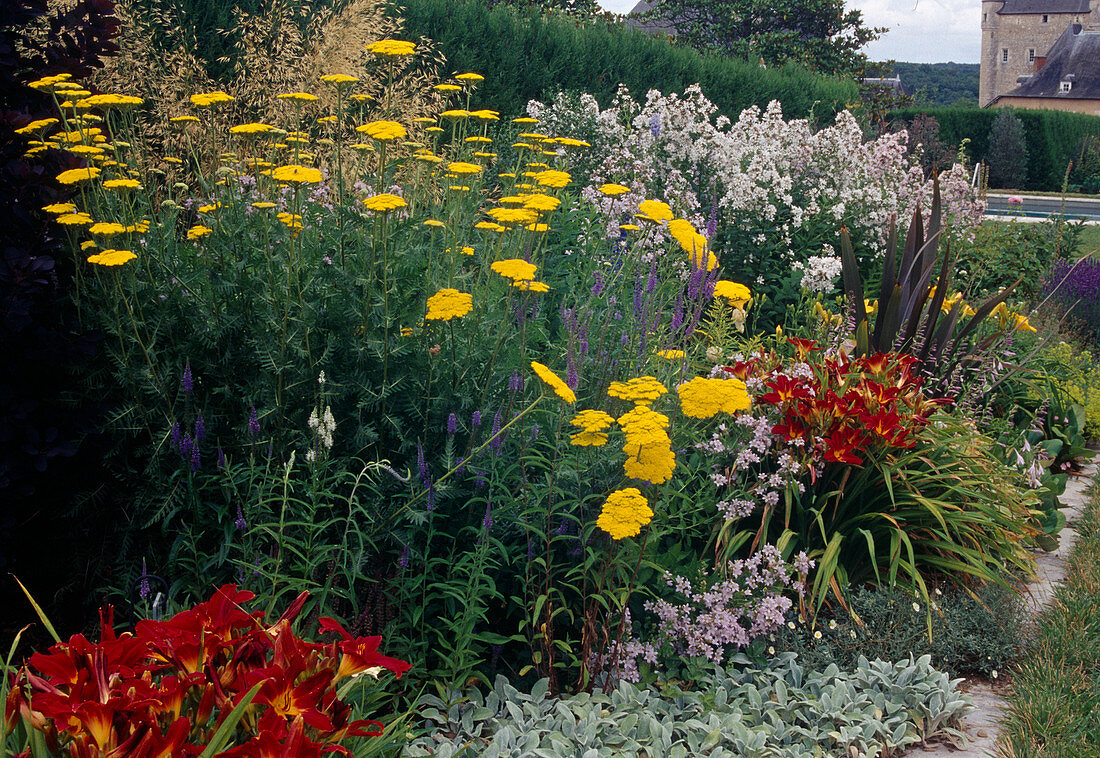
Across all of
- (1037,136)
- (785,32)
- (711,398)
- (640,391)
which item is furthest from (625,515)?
(1037,136)

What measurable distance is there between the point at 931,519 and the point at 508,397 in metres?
1.98

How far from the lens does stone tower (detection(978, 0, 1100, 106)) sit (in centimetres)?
7031

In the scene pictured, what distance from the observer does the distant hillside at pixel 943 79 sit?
257 feet

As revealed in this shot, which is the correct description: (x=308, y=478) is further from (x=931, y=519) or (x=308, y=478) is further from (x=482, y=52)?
(x=482, y=52)

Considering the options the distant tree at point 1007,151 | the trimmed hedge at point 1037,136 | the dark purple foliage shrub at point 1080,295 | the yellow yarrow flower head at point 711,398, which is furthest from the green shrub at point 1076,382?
the trimmed hedge at point 1037,136

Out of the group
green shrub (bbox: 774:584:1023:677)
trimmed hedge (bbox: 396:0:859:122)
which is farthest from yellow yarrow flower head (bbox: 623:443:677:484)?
trimmed hedge (bbox: 396:0:859:122)

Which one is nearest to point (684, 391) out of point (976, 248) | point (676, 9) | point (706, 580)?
point (706, 580)

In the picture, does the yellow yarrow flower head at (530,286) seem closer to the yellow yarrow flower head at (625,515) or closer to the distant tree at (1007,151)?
the yellow yarrow flower head at (625,515)

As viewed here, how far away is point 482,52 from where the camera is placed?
10305mm

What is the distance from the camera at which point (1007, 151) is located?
2916 cm

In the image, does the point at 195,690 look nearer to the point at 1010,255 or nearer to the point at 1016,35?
the point at 1010,255

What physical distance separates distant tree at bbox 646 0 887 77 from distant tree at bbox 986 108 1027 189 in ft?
24.7

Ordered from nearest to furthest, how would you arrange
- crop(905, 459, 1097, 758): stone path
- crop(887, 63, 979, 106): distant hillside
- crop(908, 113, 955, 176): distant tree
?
crop(905, 459, 1097, 758): stone path
crop(908, 113, 955, 176): distant tree
crop(887, 63, 979, 106): distant hillside

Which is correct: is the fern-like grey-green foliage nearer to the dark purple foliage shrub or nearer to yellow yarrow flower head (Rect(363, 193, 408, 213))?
yellow yarrow flower head (Rect(363, 193, 408, 213))
